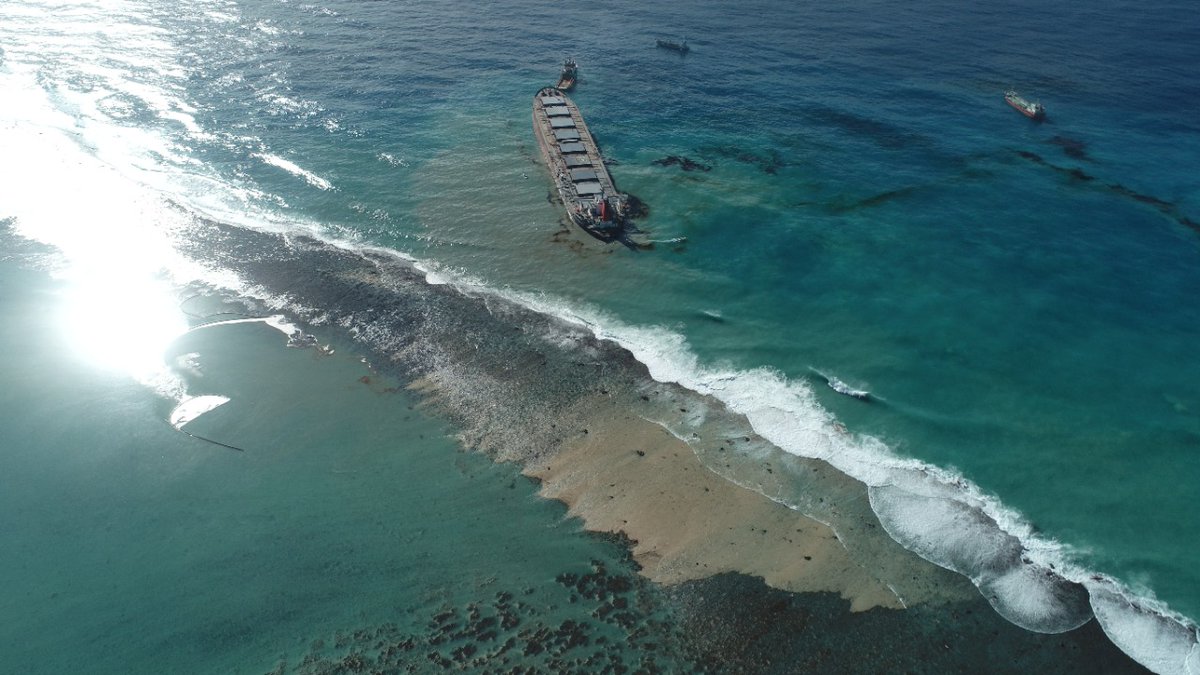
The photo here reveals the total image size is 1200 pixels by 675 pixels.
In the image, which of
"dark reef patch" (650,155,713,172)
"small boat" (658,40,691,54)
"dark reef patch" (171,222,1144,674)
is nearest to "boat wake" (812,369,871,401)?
"dark reef patch" (171,222,1144,674)

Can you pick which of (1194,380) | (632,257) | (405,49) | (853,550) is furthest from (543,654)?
(405,49)

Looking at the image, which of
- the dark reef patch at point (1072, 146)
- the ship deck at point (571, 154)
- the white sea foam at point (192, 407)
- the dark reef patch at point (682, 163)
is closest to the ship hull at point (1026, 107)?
the dark reef patch at point (1072, 146)

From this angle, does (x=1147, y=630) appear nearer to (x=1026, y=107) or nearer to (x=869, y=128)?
(x=869, y=128)

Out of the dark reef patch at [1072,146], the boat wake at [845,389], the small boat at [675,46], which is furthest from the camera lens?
the small boat at [675,46]

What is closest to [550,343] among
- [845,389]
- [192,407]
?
[845,389]

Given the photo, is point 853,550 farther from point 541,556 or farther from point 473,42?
point 473,42

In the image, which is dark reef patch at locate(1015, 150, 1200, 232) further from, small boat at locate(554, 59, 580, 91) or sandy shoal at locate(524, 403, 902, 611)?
sandy shoal at locate(524, 403, 902, 611)

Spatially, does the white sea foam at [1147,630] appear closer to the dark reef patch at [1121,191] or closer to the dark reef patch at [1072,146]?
the dark reef patch at [1121,191]
